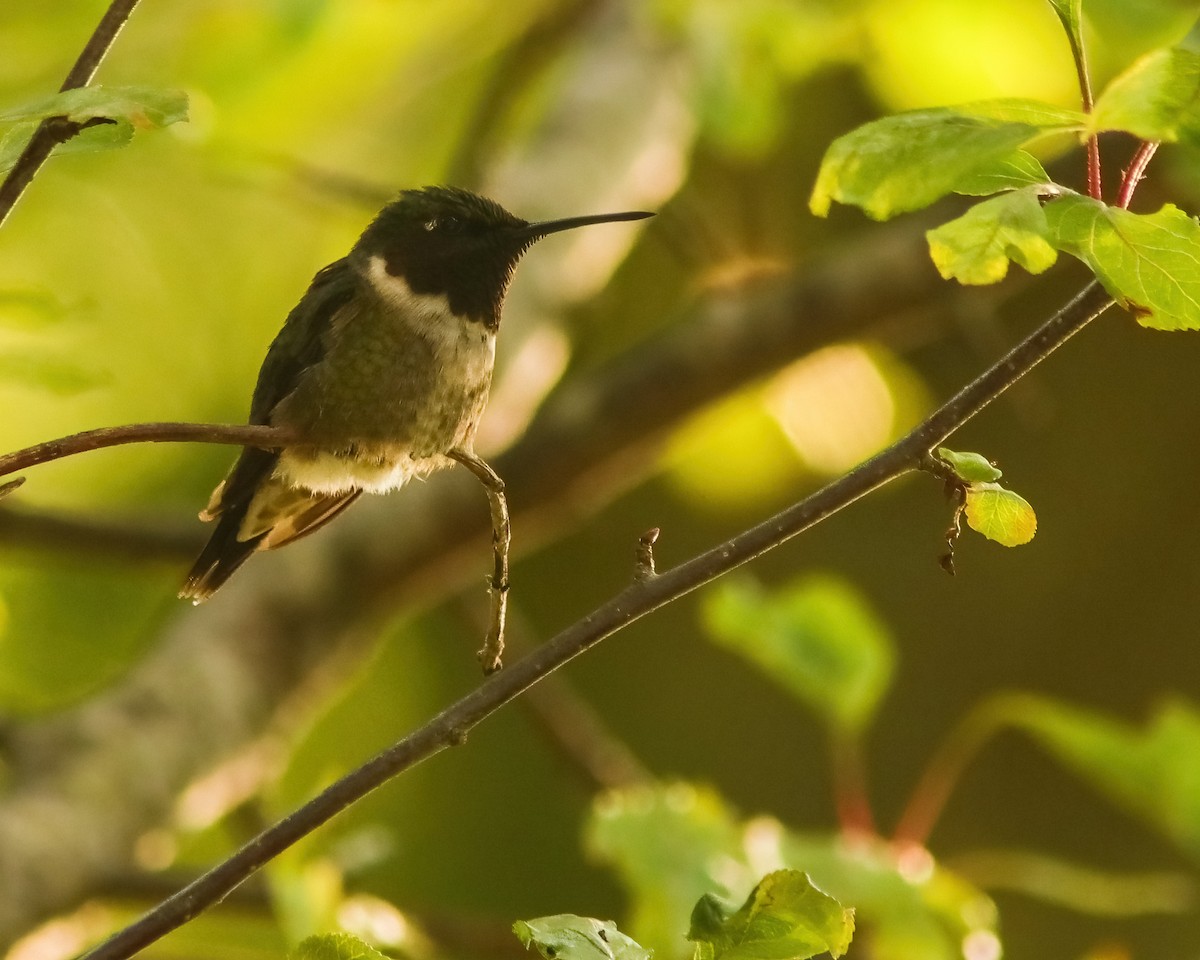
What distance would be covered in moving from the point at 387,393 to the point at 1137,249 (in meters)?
1.37

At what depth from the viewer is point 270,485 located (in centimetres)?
232

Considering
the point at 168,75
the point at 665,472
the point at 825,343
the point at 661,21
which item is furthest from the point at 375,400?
the point at 665,472

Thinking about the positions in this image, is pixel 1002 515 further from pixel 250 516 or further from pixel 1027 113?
pixel 250 516

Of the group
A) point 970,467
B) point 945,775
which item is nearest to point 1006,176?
point 970,467

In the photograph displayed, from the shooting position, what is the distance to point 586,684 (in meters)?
7.31

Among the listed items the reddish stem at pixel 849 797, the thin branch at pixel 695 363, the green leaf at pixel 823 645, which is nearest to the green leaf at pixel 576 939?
the green leaf at pixel 823 645

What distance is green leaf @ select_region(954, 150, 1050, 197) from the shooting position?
3.63 feet

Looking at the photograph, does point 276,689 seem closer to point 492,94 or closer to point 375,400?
point 375,400

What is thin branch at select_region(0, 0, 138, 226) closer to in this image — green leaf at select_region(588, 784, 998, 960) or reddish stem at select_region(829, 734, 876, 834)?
green leaf at select_region(588, 784, 998, 960)

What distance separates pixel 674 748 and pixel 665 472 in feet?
4.80

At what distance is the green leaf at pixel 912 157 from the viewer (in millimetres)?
1020

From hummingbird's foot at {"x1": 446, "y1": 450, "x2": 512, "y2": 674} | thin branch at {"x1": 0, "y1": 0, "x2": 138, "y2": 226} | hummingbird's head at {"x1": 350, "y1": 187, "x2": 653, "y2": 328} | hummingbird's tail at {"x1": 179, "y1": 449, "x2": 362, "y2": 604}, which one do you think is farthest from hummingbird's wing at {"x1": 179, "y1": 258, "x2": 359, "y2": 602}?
thin branch at {"x1": 0, "y1": 0, "x2": 138, "y2": 226}

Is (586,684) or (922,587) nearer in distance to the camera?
(922,587)

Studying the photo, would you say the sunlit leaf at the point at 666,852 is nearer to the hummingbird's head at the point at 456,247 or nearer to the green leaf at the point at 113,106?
the hummingbird's head at the point at 456,247
